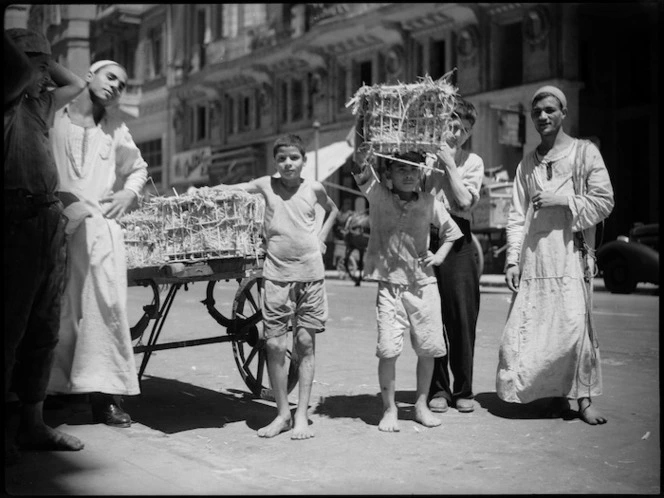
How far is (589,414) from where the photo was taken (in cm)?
562

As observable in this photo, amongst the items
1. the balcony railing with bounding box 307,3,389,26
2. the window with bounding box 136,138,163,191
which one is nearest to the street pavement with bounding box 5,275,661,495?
the balcony railing with bounding box 307,3,389,26

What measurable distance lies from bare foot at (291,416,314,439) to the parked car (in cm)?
1226

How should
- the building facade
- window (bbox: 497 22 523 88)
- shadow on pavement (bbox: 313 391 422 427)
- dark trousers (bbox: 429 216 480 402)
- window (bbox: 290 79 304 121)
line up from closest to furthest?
shadow on pavement (bbox: 313 391 422 427), dark trousers (bbox: 429 216 480 402), the building facade, window (bbox: 497 22 523 88), window (bbox: 290 79 304 121)

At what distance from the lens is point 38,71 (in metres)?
4.50

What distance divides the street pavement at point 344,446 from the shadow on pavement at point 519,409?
14mm

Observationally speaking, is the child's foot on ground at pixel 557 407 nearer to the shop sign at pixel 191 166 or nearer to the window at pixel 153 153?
the shop sign at pixel 191 166

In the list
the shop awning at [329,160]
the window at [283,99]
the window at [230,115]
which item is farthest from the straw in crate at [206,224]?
the window at [230,115]

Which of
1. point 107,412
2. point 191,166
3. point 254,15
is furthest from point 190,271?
point 191,166

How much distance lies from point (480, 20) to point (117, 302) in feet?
75.9

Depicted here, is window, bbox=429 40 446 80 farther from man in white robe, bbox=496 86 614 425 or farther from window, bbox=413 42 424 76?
man in white robe, bbox=496 86 614 425

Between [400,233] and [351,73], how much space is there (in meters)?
26.8

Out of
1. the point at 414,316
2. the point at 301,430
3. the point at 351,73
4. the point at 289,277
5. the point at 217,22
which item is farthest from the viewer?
the point at 217,22

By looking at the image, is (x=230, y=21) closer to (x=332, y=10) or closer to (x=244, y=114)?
(x=244, y=114)

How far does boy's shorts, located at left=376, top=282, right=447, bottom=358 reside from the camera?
5535 mm
